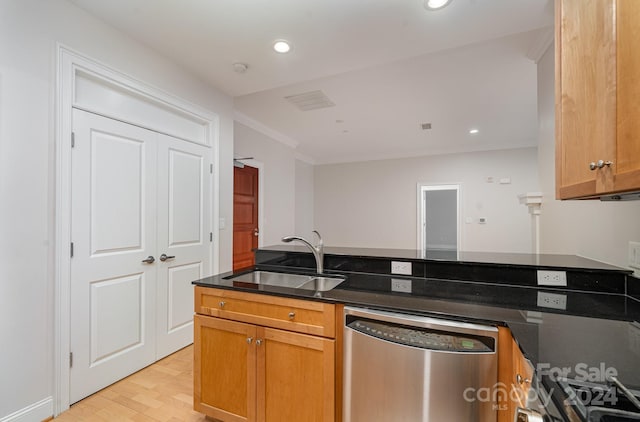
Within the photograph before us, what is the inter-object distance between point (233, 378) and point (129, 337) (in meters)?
1.23

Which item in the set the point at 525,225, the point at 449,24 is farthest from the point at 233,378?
the point at 525,225

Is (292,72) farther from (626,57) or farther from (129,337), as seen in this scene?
(129,337)

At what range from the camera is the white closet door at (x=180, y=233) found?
246cm

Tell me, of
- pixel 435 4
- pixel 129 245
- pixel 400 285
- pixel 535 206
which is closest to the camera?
pixel 400 285

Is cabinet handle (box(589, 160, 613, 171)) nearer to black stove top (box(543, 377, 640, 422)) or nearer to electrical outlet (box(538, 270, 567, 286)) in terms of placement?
black stove top (box(543, 377, 640, 422))

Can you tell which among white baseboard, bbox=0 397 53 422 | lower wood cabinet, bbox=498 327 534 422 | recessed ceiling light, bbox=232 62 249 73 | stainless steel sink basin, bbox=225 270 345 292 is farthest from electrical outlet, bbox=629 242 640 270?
white baseboard, bbox=0 397 53 422

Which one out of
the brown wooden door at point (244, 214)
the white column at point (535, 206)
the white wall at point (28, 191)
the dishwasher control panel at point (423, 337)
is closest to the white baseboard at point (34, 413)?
the white wall at point (28, 191)

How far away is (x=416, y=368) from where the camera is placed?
1.13 meters

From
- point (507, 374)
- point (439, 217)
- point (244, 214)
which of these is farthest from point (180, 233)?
point (439, 217)

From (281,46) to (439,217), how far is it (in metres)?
5.04

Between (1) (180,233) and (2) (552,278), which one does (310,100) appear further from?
(2) (552,278)

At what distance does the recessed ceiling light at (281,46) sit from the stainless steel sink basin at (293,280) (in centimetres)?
177

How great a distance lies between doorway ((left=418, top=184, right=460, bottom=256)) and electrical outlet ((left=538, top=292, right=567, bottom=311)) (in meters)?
4.72

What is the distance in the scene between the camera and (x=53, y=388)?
1735 millimetres
